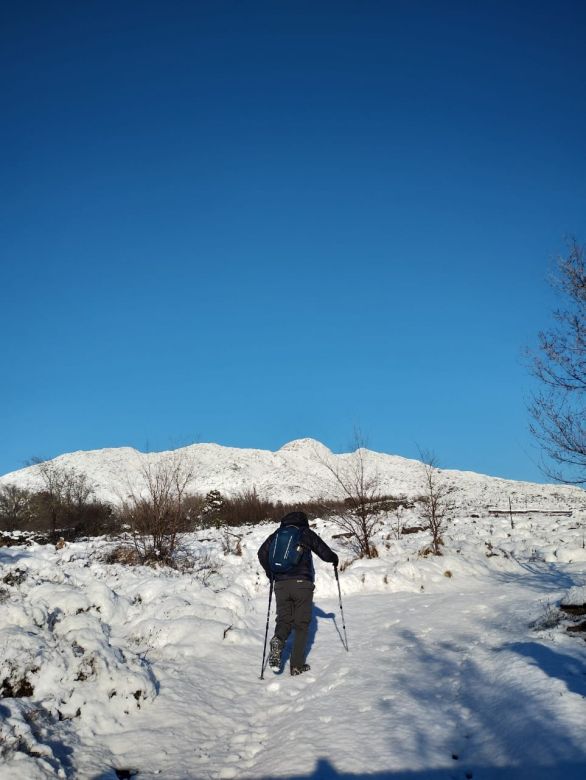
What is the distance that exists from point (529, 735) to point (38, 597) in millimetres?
5718

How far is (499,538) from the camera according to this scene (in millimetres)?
17188

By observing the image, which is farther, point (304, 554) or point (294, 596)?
point (304, 554)

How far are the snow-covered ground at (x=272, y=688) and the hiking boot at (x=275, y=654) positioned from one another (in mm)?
132

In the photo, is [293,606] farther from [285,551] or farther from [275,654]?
[285,551]

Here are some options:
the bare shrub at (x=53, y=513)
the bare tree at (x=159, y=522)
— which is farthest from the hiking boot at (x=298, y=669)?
the bare shrub at (x=53, y=513)

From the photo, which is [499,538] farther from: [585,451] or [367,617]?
[367,617]

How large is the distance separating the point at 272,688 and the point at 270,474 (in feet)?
233

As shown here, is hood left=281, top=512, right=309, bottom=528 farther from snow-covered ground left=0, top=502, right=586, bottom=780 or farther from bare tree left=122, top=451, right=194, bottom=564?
bare tree left=122, top=451, right=194, bottom=564

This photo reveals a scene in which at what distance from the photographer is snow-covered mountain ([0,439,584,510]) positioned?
61750mm

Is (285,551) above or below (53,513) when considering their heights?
above

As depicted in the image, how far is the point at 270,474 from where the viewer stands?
7644 centimetres

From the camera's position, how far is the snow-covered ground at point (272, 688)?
12.4 feet

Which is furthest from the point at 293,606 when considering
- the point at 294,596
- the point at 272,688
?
the point at 272,688

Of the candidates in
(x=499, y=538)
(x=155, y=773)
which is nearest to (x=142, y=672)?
(x=155, y=773)
